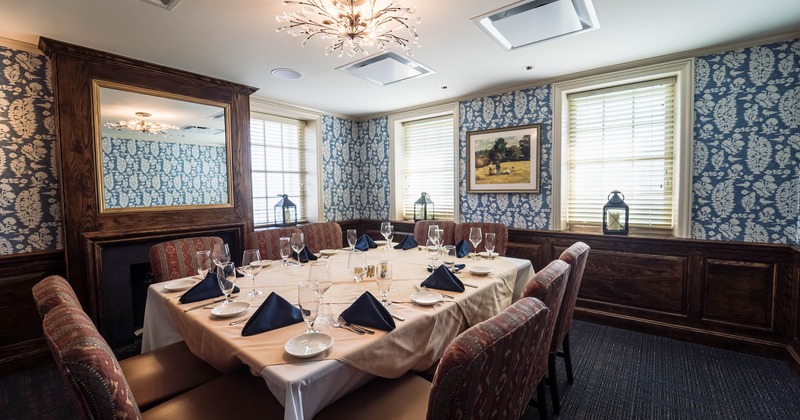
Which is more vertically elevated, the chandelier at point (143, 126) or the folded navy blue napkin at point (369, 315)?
the chandelier at point (143, 126)

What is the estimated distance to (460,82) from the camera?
3.58 m

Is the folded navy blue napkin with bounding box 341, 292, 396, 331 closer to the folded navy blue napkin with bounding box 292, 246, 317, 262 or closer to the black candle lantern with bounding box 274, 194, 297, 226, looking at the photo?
the folded navy blue napkin with bounding box 292, 246, 317, 262

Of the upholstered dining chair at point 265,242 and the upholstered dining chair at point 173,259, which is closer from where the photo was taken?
the upholstered dining chair at point 173,259

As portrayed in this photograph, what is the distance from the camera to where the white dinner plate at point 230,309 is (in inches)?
58.4

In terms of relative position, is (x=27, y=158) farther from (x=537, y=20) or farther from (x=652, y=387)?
(x=652, y=387)

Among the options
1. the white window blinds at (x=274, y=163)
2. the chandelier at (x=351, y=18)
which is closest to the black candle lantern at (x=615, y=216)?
the chandelier at (x=351, y=18)

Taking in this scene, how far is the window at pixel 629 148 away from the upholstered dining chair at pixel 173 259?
3255mm

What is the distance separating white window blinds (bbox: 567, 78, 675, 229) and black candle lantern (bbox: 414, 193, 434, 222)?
165cm

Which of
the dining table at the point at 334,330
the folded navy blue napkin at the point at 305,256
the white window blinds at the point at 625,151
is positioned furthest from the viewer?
the white window blinds at the point at 625,151

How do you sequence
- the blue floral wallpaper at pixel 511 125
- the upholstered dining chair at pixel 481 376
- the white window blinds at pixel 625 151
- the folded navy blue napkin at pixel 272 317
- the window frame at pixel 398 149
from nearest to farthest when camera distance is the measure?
the upholstered dining chair at pixel 481 376 < the folded navy blue napkin at pixel 272 317 < the white window blinds at pixel 625 151 < the blue floral wallpaper at pixel 511 125 < the window frame at pixel 398 149

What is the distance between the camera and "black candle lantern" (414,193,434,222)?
445 centimetres

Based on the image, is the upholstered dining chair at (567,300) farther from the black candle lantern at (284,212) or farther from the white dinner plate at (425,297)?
the black candle lantern at (284,212)

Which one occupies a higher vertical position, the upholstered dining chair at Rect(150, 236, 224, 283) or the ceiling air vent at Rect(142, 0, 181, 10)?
the ceiling air vent at Rect(142, 0, 181, 10)

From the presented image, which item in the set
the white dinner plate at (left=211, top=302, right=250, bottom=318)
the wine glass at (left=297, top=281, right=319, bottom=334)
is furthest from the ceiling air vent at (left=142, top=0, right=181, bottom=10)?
the wine glass at (left=297, top=281, right=319, bottom=334)
